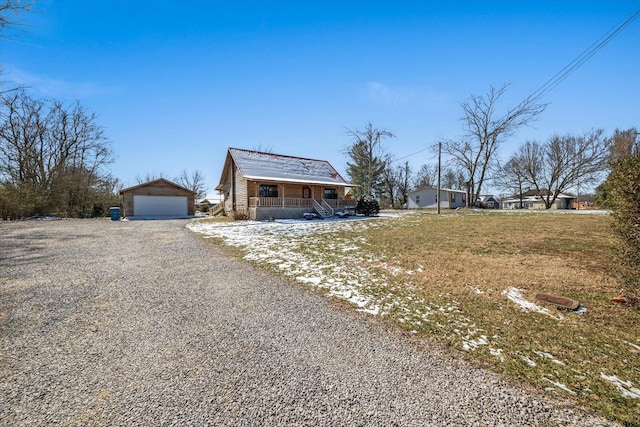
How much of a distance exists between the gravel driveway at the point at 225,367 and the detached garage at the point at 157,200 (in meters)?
21.5

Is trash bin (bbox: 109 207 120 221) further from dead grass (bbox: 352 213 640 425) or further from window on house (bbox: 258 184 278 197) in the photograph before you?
dead grass (bbox: 352 213 640 425)

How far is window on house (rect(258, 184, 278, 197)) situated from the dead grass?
13.2 meters

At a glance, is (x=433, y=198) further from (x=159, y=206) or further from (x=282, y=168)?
(x=159, y=206)

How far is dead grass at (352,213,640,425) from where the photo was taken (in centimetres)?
262

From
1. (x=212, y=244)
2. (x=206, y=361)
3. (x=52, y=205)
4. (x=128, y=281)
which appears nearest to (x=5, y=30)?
(x=128, y=281)

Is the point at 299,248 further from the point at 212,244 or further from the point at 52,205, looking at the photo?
the point at 52,205

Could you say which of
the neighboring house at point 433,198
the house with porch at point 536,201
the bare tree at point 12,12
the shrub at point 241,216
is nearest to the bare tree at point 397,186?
the neighboring house at point 433,198

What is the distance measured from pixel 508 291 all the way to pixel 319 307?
139 inches

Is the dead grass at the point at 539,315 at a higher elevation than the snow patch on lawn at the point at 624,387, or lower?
higher

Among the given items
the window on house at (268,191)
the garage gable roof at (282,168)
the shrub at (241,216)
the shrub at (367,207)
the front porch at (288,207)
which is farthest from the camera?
the shrub at (367,207)

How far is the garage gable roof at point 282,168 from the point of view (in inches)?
767

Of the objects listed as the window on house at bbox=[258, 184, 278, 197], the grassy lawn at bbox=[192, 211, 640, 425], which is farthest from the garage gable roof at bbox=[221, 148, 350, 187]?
the grassy lawn at bbox=[192, 211, 640, 425]

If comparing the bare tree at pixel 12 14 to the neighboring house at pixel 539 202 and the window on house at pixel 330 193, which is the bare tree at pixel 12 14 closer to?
the window on house at pixel 330 193

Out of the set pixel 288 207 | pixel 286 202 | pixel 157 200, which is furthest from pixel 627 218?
pixel 157 200
